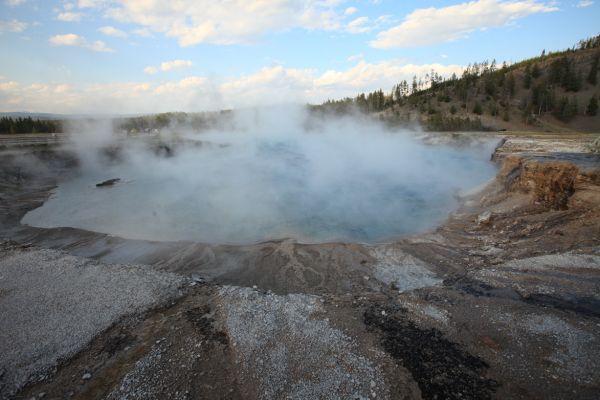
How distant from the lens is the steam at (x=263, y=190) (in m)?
9.60

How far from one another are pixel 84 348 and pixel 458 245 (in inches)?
305

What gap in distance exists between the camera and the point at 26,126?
28859 millimetres

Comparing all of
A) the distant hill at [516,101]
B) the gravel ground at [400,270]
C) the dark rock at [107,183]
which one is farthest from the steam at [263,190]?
the distant hill at [516,101]

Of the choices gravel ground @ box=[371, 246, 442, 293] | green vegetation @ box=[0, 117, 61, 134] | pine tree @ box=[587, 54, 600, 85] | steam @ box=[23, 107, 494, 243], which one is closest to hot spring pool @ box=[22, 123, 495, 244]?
steam @ box=[23, 107, 494, 243]

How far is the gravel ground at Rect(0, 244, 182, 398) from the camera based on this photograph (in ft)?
13.3

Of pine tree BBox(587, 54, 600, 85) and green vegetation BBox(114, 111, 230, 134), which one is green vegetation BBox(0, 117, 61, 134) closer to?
green vegetation BBox(114, 111, 230, 134)

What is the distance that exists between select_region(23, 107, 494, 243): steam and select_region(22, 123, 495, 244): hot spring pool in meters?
0.04

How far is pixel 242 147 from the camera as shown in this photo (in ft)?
89.1

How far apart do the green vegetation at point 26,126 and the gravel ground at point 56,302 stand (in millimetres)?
29121

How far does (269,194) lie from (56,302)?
8.59m

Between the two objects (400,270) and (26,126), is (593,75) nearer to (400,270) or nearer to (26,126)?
(400,270)

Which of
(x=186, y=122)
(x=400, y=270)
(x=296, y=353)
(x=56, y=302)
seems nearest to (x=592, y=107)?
(x=400, y=270)

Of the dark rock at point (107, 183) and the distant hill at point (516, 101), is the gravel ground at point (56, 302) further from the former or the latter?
the distant hill at point (516, 101)

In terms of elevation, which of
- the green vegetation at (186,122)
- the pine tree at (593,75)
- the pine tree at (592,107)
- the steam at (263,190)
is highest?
the pine tree at (593,75)
